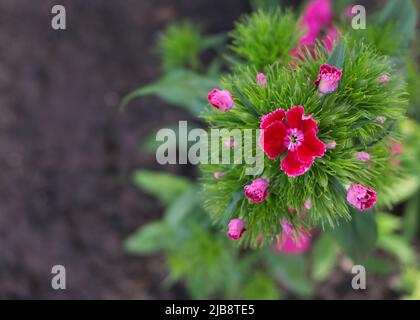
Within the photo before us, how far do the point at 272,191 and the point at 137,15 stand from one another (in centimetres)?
285

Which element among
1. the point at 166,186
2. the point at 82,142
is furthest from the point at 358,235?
the point at 82,142

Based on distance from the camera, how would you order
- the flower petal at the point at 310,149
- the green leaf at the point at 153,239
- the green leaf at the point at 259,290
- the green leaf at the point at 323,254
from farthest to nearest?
the green leaf at the point at 153,239, the green leaf at the point at 323,254, the green leaf at the point at 259,290, the flower petal at the point at 310,149

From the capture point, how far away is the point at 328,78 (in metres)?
1.23

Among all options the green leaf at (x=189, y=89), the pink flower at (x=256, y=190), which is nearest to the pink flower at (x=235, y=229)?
the pink flower at (x=256, y=190)

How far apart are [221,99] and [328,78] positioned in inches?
12.4

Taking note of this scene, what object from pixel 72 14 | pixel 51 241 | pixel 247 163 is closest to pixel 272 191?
pixel 247 163

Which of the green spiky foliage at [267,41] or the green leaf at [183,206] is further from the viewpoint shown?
the green leaf at [183,206]

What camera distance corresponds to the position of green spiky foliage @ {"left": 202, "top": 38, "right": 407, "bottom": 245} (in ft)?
4.20

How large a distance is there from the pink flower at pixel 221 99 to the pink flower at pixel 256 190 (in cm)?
25

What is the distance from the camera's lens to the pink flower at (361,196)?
1205mm

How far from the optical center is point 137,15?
374cm

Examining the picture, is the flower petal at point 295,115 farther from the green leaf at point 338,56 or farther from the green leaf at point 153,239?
the green leaf at point 153,239
